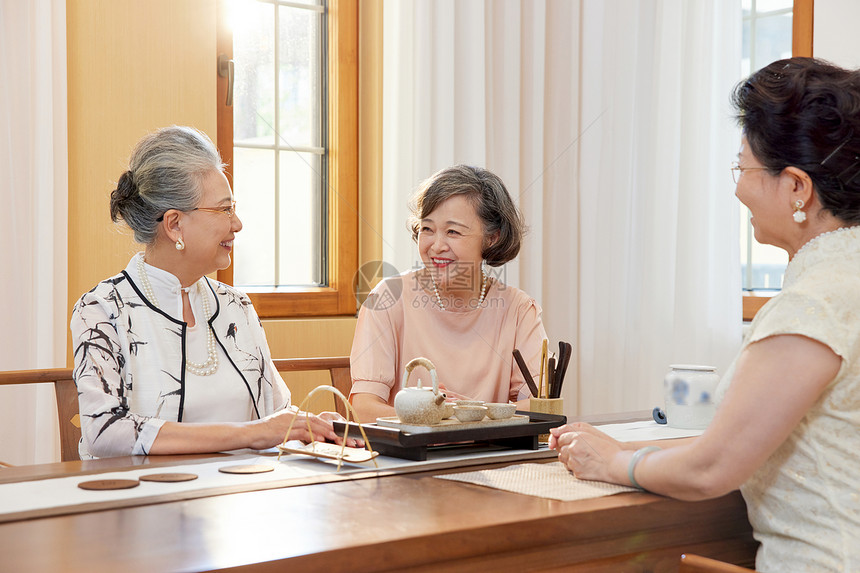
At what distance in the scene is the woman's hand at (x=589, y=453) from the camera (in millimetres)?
1474

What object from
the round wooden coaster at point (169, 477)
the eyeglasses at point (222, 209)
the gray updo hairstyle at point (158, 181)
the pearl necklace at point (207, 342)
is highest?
the gray updo hairstyle at point (158, 181)

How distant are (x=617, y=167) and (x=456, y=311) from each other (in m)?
1.85

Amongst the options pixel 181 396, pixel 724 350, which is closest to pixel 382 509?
pixel 181 396

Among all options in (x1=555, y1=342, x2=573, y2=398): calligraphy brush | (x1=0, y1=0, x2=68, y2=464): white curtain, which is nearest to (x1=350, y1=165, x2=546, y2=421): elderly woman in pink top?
(x1=555, y1=342, x2=573, y2=398): calligraphy brush

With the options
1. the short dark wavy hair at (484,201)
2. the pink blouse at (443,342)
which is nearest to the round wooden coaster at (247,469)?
the pink blouse at (443,342)

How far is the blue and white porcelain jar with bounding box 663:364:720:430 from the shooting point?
6.59 feet

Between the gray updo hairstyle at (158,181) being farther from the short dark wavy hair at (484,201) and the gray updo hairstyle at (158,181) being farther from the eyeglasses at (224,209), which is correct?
the short dark wavy hair at (484,201)

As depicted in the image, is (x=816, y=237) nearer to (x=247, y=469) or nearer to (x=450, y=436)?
(x=450, y=436)

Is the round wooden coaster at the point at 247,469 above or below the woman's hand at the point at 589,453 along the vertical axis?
below

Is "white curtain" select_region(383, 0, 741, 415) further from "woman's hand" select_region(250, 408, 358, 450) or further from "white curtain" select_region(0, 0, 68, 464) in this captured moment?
"woman's hand" select_region(250, 408, 358, 450)

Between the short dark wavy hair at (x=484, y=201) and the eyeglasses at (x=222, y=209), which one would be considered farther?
the short dark wavy hair at (x=484, y=201)

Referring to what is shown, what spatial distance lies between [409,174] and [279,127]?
0.57 m

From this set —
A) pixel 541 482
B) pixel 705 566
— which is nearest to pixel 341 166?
pixel 541 482

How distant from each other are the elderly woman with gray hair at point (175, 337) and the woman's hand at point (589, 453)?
488 millimetres
